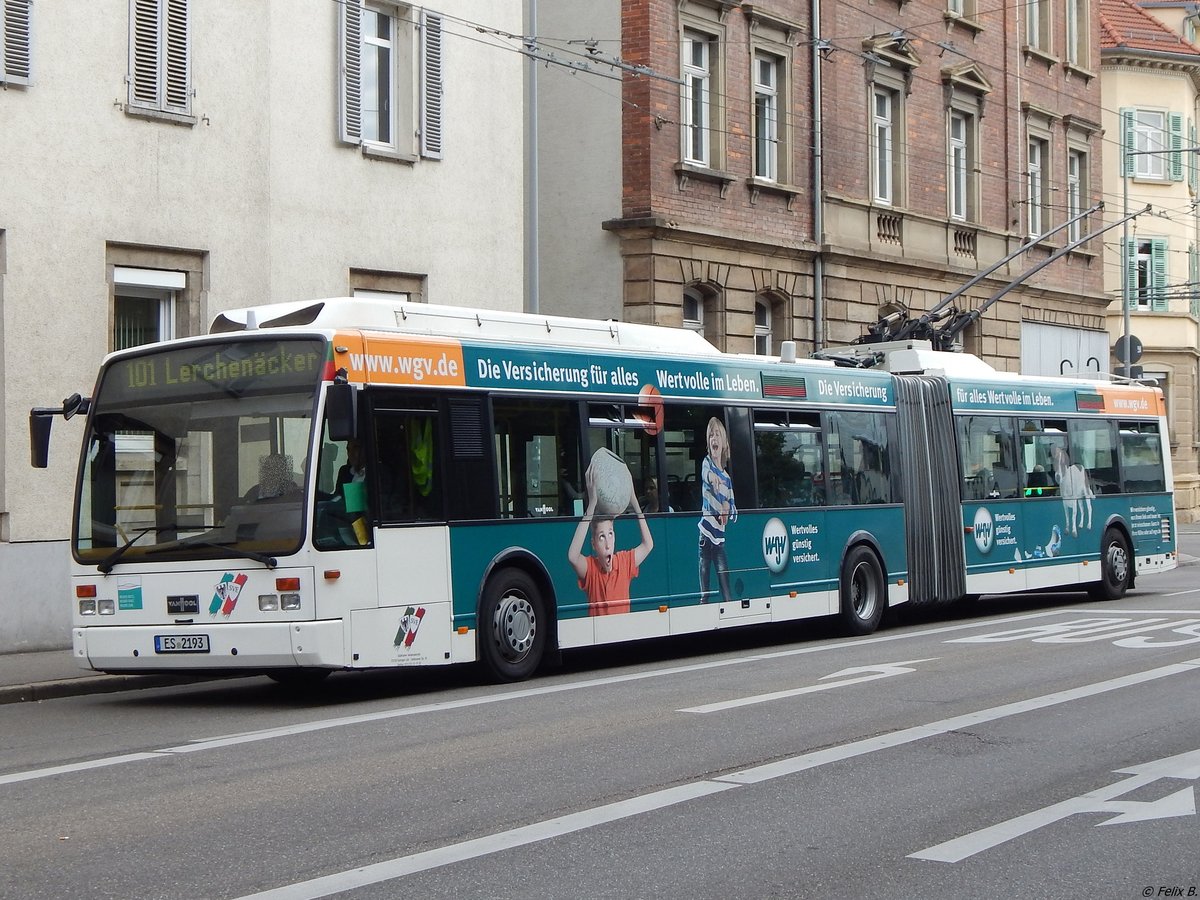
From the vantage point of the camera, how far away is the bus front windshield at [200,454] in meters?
12.2

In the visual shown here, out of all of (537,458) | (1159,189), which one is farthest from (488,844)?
(1159,189)

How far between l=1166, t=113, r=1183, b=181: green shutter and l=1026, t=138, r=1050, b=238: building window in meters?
14.8

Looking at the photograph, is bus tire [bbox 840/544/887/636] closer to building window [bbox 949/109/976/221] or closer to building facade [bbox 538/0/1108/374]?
building facade [bbox 538/0/1108/374]

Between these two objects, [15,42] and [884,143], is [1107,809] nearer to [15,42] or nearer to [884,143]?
[15,42]

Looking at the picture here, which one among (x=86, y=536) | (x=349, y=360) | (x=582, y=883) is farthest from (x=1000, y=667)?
(x=582, y=883)

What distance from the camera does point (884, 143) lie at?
32719 millimetres

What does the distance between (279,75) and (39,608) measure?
6.64 metres

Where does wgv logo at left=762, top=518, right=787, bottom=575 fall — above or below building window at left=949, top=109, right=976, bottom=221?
below

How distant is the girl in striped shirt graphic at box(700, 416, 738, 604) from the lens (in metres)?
16.0

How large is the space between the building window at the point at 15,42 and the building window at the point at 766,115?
14.1m

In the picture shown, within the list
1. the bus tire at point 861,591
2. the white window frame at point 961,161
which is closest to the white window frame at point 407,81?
the bus tire at point 861,591

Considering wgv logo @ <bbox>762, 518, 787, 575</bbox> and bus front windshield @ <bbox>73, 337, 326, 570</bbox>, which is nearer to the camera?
bus front windshield @ <bbox>73, 337, 326, 570</bbox>

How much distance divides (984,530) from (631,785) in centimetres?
1268

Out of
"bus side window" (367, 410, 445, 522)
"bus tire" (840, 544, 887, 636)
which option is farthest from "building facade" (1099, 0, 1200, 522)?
"bus side window" (367, 410, 445, 522)
